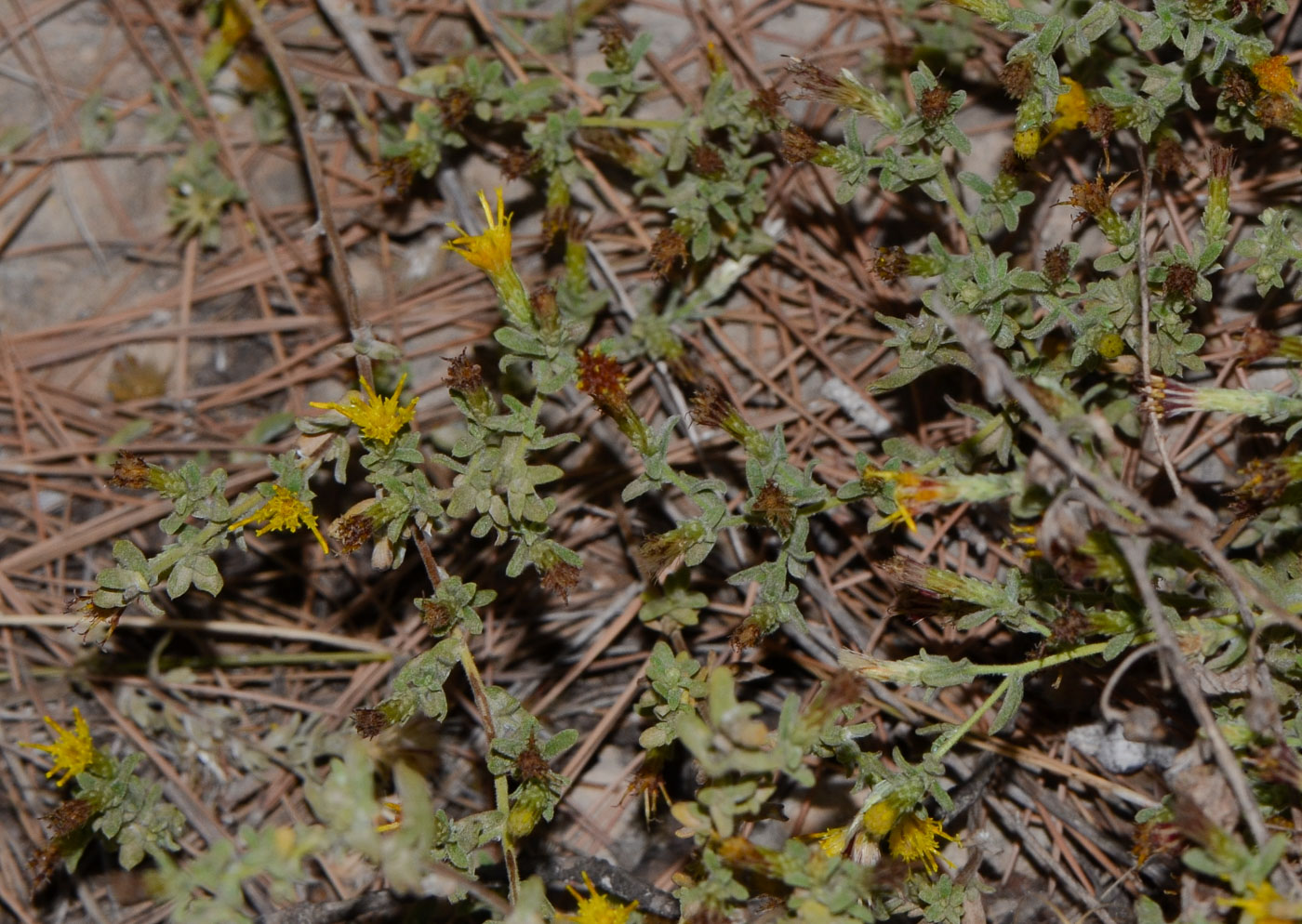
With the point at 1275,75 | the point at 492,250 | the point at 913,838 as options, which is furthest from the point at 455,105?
the point at 913,838

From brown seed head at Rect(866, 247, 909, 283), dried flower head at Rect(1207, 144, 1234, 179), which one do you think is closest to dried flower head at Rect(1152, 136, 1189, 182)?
dried flower head at Rect(1207, 144, 1234, 179)

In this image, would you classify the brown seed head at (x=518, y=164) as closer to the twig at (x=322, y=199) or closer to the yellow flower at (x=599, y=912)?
the twig at (x=322, y=199)

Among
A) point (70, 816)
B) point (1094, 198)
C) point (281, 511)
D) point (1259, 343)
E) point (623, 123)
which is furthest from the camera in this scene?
point (623, 123)

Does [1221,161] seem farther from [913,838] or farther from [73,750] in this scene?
[73,750]

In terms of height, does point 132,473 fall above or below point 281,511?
above

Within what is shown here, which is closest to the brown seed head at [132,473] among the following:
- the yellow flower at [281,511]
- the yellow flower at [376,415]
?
the yellow flower at [281,511]
